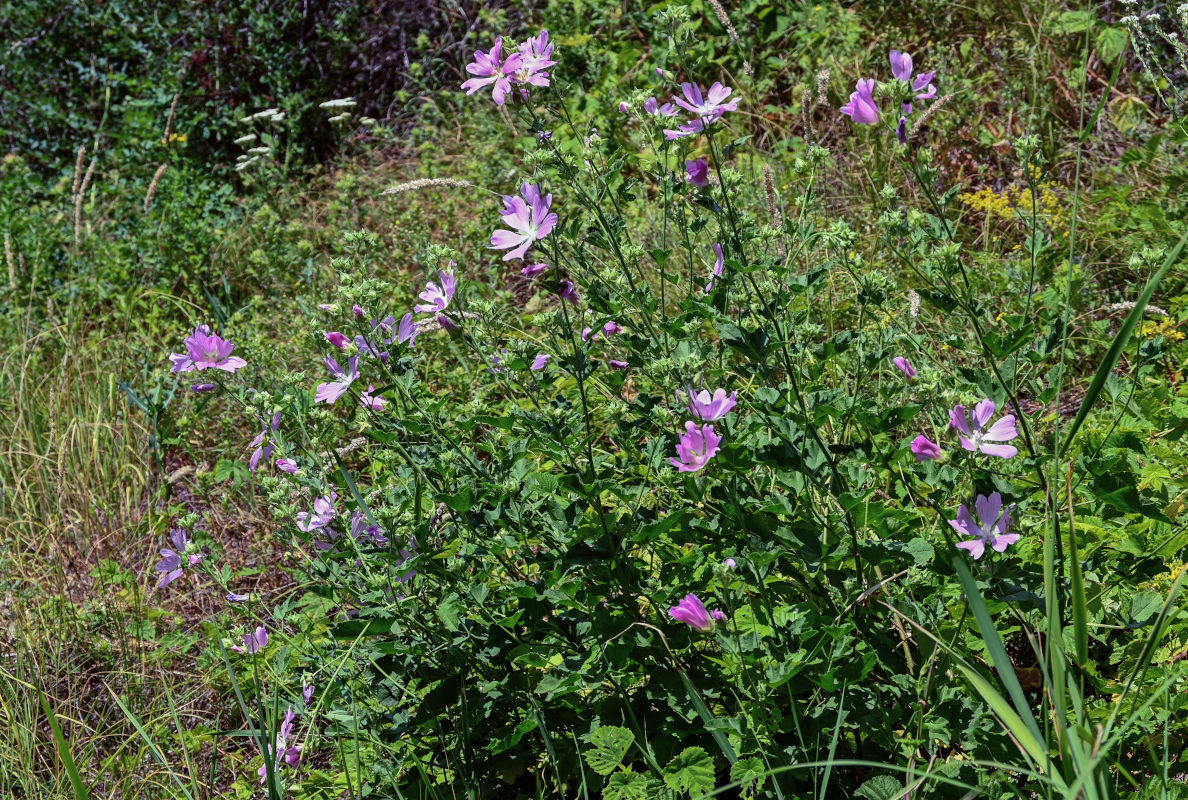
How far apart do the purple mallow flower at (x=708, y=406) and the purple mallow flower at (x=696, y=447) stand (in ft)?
0.08

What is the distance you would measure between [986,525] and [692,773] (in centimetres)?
57

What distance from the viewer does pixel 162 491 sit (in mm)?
3236

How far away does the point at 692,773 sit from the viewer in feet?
5.02

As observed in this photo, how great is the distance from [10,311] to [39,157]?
6.35ft

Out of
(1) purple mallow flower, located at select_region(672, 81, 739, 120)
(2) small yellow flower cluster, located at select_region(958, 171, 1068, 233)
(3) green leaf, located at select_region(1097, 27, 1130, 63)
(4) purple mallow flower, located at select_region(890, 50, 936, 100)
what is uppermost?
(4) purple mallow flower, located at select_region(890, 50, 936, 100)

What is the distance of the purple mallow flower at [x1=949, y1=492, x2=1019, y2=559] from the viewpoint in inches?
52.4

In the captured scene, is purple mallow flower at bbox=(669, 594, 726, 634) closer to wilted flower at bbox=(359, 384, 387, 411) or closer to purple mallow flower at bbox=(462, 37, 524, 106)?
wilted flower at bbox=(359, 384, 387, 411)

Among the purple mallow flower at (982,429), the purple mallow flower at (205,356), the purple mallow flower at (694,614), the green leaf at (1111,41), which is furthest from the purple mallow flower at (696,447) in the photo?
the green leaf at (1111,41)

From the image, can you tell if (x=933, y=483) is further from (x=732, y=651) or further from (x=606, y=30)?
(x=606, y=30)

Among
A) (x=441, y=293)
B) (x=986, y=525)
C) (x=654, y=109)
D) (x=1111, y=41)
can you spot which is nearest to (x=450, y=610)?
(x=441, y=293)

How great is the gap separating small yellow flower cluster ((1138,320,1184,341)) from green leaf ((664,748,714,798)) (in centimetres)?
174

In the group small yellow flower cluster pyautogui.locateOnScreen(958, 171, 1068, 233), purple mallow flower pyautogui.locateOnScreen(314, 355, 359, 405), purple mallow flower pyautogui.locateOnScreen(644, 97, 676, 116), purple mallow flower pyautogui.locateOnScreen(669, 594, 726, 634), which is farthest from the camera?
small yellow flower cluster pyautogui.locateOnScreen(958, 171, 1068, 233)

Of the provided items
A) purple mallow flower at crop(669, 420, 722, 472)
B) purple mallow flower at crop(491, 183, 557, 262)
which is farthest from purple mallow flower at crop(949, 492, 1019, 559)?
purple mallow flower at crop(491, 183, 557, 262)

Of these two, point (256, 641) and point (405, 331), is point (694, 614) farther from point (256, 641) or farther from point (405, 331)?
point (256, 641)
